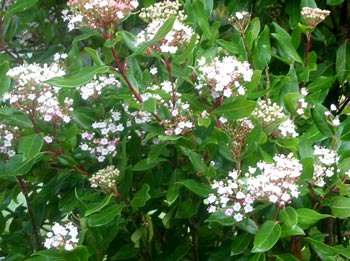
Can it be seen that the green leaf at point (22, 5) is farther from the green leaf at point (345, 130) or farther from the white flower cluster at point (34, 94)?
the green leaf at point (345, 130)

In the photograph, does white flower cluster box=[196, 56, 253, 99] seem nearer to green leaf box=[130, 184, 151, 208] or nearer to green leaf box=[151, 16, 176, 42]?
green leaf box=[151, 16, 176, 42]

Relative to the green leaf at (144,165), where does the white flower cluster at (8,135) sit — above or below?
above

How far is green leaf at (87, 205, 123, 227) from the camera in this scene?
172cm

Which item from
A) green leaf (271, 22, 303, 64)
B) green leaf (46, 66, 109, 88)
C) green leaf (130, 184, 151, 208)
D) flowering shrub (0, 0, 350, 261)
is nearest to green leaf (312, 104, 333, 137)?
flowering shrub (0, 0, 350, 261)

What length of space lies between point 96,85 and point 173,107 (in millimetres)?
295

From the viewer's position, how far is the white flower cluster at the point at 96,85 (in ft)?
6.15

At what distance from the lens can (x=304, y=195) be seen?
5.78ft

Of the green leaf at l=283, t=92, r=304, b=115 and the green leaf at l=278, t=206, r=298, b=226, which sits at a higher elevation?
the green leaf at l=283, t=92, r=304, b=115

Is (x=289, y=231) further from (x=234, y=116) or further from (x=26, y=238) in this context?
(x=26, y=238)

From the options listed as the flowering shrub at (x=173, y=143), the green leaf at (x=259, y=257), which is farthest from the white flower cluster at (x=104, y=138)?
the green leaf at (x=259, y=257)

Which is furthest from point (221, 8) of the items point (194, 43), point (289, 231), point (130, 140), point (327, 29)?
point (289, 231)

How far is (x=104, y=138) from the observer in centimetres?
186

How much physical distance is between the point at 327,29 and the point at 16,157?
1261mm

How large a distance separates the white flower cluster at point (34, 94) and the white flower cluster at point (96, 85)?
0.15 metres
